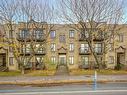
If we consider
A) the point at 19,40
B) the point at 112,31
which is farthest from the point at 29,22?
the point at 112,31

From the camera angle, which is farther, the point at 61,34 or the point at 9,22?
the point at 61,34

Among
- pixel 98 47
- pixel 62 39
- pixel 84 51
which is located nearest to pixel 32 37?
pixel 62 39

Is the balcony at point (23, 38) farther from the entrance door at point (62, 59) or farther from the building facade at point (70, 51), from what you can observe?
the entrance door at point (62, 59)

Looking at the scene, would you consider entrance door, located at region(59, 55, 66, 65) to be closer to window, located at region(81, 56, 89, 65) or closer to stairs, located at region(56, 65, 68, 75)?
stairs, located at region(56, 65, 68, 75)

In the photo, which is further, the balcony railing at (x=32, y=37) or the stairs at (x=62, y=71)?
the balcony railing at (x=32, y=37)

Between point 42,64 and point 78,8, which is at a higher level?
point 78,8

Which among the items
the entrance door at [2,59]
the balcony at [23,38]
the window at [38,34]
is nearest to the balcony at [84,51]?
the window at [38,34]

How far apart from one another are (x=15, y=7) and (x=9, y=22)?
2433 mm

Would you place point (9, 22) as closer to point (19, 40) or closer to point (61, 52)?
point (19, 40)

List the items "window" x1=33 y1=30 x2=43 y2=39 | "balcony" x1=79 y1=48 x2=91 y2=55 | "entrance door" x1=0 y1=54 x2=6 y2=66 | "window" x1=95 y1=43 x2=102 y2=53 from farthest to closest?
1. "window" x1=95 y1=43 x2=102 y2=53
2. "balcony" x1=79 y1=48 x2=91 y2=55
3. "entrance door" x1=0 y1=54 x2=6 y2=66
4. "window" x1=33 y1=30 x2=43 y2=39

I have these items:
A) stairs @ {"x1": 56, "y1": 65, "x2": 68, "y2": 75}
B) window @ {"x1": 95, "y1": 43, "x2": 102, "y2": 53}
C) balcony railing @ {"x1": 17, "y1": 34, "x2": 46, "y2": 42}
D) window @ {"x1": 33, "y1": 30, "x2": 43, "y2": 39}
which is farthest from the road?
window @ {"x1": 95, "y1": 43, "x2": 102, "y2": 53}

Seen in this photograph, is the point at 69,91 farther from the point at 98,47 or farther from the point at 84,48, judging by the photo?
the point at 98,47

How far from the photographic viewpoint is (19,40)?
45906 mm

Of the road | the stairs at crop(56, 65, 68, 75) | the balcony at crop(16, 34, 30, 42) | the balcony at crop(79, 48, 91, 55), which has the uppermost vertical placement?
the balcony at crop(16, 34, 30, 42)
